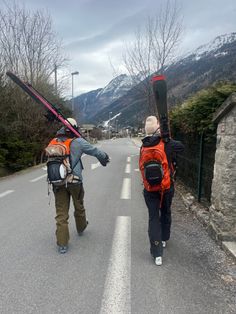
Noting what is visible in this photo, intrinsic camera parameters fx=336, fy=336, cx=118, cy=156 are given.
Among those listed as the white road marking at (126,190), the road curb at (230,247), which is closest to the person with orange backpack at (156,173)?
the road curb at (230,247)

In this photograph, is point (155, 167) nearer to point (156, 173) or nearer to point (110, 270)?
point (156, 173)

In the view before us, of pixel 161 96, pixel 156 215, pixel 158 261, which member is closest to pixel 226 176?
pixel 156 215

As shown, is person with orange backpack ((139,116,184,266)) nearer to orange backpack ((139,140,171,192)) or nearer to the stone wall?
orange backpack ((139,140,171,192))

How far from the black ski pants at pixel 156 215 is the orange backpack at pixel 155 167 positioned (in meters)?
0.18

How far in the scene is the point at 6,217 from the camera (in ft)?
22.6

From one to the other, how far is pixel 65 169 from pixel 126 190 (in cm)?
554

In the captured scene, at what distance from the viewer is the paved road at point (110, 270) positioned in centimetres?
339

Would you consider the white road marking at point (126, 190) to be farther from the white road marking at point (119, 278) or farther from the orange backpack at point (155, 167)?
the orange backpack at point (155, 167)

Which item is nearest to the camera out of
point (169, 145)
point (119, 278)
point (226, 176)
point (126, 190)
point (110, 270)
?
point (119, 278)

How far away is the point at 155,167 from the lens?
4.34m

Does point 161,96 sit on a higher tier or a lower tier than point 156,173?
higher

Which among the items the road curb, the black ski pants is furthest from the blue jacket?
the road curb

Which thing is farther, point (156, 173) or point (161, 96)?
point (161, 96)

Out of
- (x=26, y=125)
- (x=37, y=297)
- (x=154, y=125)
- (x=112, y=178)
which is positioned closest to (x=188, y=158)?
(x=112, y=178)
